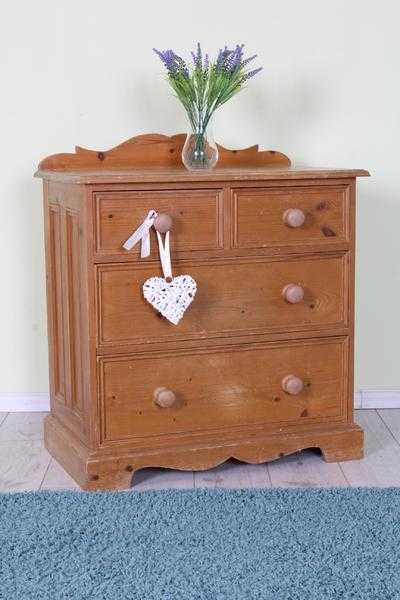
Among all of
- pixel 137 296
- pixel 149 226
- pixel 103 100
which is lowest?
pixel 137 296

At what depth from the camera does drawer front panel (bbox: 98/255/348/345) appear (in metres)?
2.34

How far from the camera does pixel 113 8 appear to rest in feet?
9.16

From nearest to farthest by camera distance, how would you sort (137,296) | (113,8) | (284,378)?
(137,296) < (284,378) < (113,8)

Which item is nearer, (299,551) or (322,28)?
(299,551)

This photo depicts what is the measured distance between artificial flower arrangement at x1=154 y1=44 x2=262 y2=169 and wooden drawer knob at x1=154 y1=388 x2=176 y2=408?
22.4 inches

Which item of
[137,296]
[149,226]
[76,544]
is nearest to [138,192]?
[149,226]

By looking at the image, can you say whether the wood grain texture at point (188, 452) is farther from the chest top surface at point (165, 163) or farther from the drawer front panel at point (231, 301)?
the chest top surface at point (165, 163)

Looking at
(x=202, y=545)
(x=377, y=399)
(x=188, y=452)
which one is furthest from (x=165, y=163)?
(x=202, y=545)

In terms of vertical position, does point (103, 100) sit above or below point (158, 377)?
above

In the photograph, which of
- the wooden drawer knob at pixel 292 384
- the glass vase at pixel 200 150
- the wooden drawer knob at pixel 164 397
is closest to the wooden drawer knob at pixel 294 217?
the glass vase at pixel 200 150

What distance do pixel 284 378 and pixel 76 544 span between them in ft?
2.33

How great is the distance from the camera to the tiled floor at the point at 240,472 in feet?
7.93

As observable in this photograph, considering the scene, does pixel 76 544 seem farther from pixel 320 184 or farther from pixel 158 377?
pixel 320 184

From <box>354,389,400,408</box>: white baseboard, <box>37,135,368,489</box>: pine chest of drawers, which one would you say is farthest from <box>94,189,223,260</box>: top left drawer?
<box>354,389,400,408</box>: white baseboard
